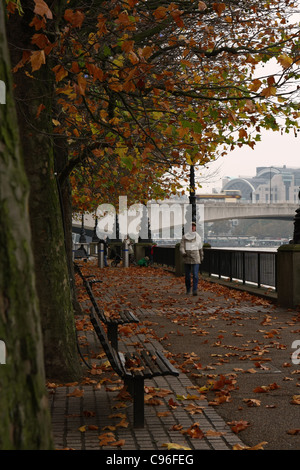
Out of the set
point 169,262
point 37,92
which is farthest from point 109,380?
point 169,262

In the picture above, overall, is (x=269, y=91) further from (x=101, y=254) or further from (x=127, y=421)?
(x=101, y=254)

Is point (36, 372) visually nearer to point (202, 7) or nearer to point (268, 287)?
point (202, 7)

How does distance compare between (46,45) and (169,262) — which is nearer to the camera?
(46,45)

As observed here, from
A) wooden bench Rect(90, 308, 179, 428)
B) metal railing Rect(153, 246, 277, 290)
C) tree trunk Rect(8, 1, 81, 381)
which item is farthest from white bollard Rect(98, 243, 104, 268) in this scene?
wooden bench Rect(90, 308, 179, 428)

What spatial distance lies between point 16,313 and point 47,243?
454 cm

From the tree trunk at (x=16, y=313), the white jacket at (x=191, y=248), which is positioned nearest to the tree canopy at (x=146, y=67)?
the white jacket at (x=191, y=248)

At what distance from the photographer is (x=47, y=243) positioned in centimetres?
695

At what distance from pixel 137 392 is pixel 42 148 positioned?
2.91 metres

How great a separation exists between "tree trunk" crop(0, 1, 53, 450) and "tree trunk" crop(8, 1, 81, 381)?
430cm

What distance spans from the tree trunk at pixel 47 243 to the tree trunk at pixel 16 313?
4.30 metres

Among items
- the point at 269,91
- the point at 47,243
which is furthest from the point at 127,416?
the point at 269,91

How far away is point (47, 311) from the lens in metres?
6.93

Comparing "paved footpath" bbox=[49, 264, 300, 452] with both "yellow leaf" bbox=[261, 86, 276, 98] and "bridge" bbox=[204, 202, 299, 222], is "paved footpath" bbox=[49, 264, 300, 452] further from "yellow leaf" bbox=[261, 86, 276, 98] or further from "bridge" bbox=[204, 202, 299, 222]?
"bridge" bbox=[204, 202, 299, 222]

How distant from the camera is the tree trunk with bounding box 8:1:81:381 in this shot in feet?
22.6
